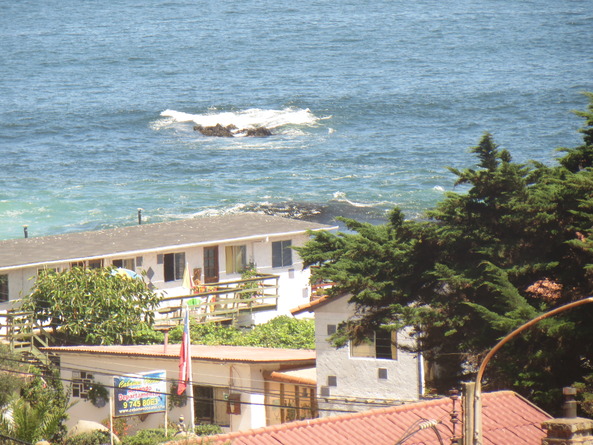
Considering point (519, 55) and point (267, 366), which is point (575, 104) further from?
point (267, 366)

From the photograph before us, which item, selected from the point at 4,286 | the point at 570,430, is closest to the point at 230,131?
the point at 4,286

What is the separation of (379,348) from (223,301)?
11681mm

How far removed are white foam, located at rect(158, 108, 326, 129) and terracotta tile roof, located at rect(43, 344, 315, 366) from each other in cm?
7736

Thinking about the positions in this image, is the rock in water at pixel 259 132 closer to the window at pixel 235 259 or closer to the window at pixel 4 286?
the window at pixel 235 259

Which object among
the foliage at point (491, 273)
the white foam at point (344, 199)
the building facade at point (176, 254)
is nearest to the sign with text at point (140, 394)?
the foliage at point (491, 273)

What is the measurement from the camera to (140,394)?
32531 mm

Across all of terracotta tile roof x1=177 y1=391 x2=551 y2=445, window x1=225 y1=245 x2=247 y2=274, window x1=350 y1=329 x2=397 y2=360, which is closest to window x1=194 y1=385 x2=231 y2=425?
window x1=350 y1=329 x2=397 y2=360

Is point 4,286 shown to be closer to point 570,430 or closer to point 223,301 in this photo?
point 223,301

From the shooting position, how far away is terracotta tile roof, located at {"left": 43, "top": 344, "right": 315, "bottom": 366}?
34.6m

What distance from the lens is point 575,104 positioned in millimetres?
121250

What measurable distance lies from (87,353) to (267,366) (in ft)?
20.5

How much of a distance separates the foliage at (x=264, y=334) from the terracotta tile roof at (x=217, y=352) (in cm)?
240

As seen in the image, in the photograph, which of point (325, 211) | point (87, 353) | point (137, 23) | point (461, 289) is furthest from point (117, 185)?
point (137, 23)

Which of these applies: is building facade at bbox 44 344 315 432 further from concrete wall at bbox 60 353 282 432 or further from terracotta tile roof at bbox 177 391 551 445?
terracotta tile roof at bbox 177 391 551 445
